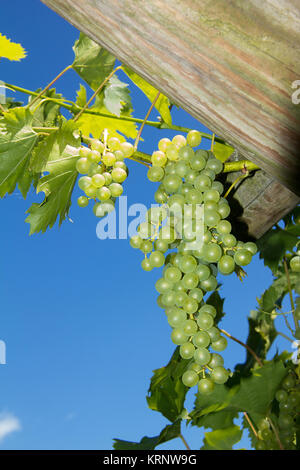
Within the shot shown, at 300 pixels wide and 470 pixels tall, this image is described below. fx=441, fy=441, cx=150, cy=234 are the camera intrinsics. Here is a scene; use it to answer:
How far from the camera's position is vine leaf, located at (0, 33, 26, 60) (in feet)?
3.87

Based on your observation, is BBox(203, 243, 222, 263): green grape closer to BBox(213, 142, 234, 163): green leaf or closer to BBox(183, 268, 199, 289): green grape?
BBox(183, 268, 199, 289): green grape

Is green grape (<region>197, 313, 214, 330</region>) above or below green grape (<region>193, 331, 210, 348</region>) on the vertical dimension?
above

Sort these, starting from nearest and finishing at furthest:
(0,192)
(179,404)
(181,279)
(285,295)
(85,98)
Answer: (181,279), (0,192), (179,404), (85,98), (285,295)

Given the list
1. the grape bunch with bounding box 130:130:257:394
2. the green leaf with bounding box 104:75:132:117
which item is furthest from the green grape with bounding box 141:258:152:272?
the green leaf with bounding box 104:75:132:117

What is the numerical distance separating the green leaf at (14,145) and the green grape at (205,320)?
0.55 metres

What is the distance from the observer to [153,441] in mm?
1357

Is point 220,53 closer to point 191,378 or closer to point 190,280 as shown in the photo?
point 190,280

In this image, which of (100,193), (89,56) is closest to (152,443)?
(100,193)

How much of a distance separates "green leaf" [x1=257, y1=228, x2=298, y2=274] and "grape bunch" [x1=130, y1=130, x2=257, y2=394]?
21.5 inches

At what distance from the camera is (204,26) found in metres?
0.58

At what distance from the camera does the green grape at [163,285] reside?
859mm

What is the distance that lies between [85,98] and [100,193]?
1.77 ft

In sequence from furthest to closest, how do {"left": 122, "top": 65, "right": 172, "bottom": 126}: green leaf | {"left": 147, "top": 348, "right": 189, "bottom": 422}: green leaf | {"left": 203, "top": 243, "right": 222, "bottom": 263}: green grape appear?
{"left": 147, "top": 348, "right": 189, "bottom": 422}: green leaf → {"left": 122, "top": 65, "right": 172, "bottom": 126}: green leaf → {"left": 203, "top": 243, "right": 222, "bottom": 263}: green grape

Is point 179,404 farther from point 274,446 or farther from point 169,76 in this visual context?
point 169,76
